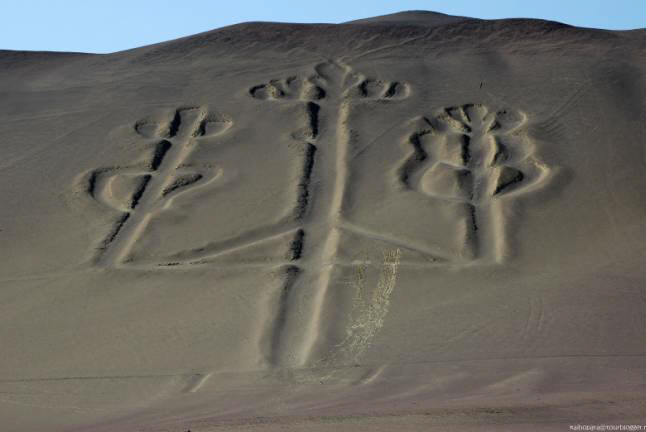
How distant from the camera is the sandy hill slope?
5156 millimetres

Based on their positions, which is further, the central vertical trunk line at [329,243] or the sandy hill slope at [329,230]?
the central vertical trunk line at [329,243]

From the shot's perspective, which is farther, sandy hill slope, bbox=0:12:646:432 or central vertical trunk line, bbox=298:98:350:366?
central vertical trunk line, bbox=298:98:350:366

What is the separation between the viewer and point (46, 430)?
4.78 meters

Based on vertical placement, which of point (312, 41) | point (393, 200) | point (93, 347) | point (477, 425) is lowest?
point (477, 425)

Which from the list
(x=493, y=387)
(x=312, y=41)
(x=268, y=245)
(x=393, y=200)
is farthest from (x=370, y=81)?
(x=493, y=387)

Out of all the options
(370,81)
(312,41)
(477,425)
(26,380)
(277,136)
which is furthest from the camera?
(312,41)

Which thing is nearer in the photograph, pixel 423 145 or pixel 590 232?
pixel 590 232

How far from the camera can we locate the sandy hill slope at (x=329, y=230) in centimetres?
516

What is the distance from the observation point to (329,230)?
7.82 meters

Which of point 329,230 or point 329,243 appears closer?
point 329,243

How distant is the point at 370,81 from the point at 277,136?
5.54 ft

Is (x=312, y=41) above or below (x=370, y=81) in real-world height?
above

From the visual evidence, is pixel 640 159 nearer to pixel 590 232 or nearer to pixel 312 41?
pixel 590 232

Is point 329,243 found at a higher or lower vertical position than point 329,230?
lower
